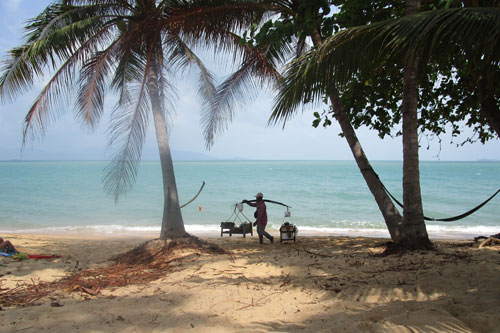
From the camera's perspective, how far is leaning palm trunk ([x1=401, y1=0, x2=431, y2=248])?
18.5 ft

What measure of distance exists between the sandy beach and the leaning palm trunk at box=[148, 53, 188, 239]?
3.74 ft

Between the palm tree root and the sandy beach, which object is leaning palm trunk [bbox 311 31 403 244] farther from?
the palm tree root

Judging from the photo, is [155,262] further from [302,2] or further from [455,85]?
[455,85]

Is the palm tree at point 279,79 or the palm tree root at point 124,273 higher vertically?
the palm tree at point 279,79

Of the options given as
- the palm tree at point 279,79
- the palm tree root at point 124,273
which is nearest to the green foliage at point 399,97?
the palm tree at point 279,79

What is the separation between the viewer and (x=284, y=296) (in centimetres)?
419

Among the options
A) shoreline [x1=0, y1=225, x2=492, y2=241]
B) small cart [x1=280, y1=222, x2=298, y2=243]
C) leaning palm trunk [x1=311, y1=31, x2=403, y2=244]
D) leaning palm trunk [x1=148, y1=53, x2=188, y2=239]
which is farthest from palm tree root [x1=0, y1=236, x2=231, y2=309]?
shoreline [x1=0, y1=225, x2=492, y2=241]

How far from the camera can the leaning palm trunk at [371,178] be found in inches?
256

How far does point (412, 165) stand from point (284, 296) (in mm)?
3058

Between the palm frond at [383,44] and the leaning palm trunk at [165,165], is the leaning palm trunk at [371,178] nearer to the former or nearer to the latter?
the palm frond at [383,44]

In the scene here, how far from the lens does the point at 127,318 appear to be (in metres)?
3.53

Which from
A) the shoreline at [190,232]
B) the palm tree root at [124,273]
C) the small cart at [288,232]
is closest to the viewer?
the palm tree root at [124,273]

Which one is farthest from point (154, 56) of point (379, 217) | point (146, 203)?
point (146, 203)

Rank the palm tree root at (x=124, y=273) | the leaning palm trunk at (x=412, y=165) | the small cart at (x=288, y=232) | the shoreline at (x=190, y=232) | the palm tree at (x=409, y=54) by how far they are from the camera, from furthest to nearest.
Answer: the shoreline at (x=190, y=232) → the small cart at (x=288, y=232) → the leaning palm trunk at (x=412, y=165) → the palm tree root at (x=124, y=273) → the palm tree at (x=409, y=54)
